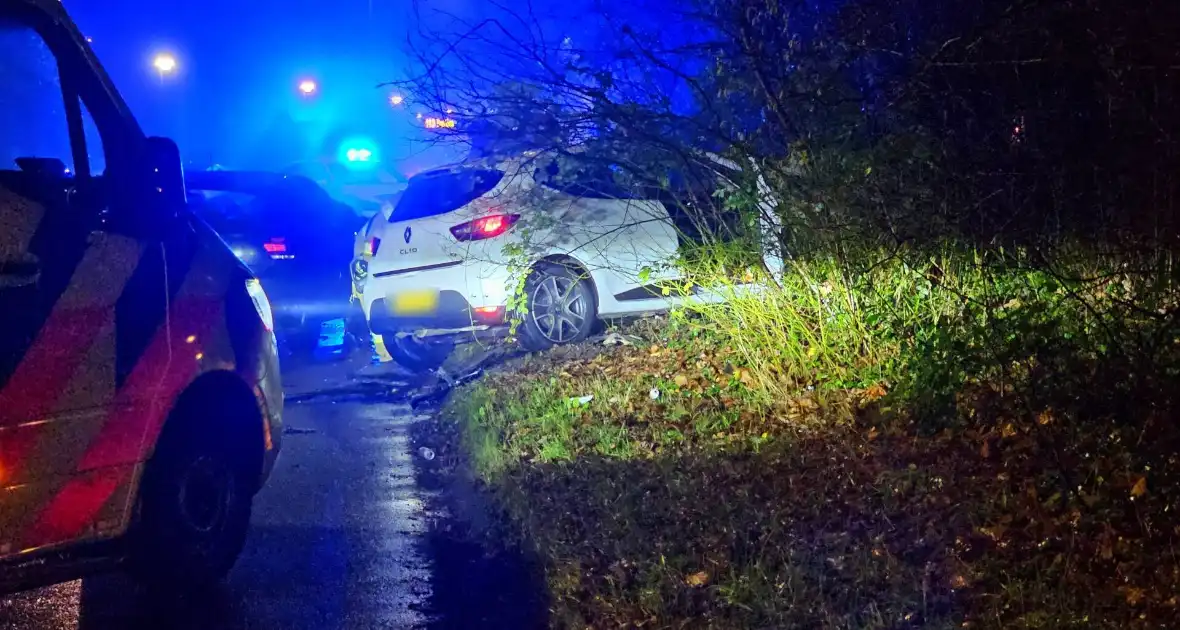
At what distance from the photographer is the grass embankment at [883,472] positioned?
10.6ft

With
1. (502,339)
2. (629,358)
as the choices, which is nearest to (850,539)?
(629,358)

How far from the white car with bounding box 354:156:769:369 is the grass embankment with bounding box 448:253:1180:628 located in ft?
4.15

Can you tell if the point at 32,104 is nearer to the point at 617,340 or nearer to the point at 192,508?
the point at 192,508

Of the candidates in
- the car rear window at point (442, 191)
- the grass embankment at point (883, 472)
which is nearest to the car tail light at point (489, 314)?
the car rear window at point (442, 191)

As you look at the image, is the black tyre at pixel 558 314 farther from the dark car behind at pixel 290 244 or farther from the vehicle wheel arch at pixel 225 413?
the dark car behind at pixel 290 244

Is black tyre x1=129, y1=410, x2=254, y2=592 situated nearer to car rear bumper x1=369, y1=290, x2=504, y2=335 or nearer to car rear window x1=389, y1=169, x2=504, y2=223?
car rear bumper x1=369, y1=290, x2=504, y2=335

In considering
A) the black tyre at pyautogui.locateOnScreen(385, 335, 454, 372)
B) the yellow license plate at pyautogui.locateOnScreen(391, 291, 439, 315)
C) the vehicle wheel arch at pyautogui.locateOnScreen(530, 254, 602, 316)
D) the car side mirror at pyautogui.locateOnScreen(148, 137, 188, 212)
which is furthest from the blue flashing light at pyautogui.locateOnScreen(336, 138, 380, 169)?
the car side mirror at pyautogui.locateOnScreen(148, 137, 188, 212)

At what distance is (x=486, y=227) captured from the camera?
712 centimetres

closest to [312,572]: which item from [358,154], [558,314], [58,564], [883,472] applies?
[58,564]

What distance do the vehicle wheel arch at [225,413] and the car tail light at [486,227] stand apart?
9.46 feet

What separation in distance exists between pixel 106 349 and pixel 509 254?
329cm

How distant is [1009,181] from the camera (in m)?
4.19

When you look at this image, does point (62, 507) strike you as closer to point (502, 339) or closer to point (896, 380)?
point (896, 380)

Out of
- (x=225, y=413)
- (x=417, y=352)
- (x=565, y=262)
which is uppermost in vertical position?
(x=565, y=262)
